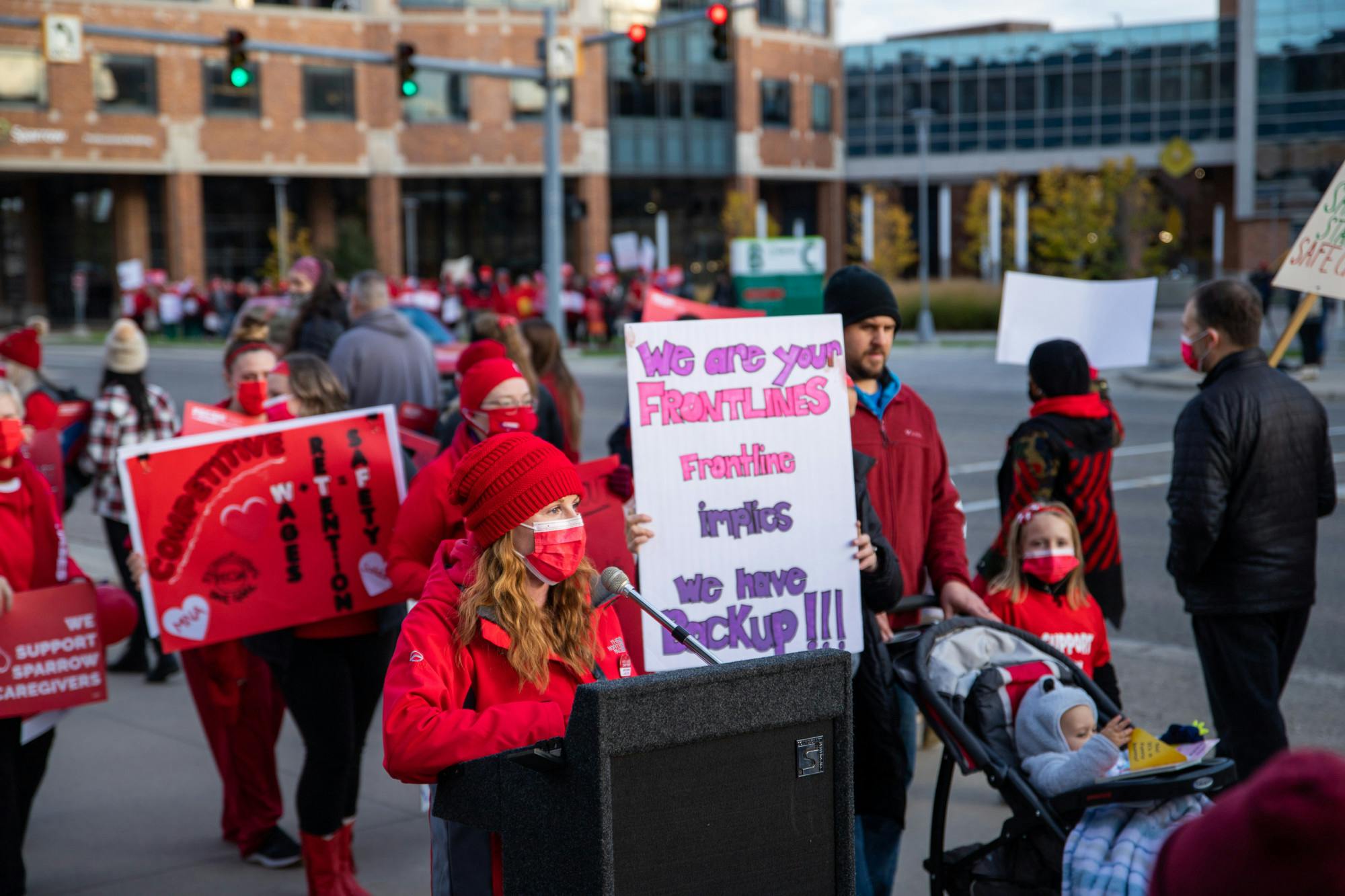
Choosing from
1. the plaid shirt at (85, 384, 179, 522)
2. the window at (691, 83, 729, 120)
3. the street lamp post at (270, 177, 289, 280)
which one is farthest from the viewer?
the window at (691, 83, 729, 120)

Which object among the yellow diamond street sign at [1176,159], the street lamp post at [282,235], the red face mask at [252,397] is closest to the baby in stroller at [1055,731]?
the red face mask at [252,397]

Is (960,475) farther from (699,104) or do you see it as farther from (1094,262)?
(699,104)

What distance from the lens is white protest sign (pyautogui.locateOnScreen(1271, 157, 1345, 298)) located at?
526 centimetres

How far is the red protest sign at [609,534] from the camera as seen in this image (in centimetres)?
431

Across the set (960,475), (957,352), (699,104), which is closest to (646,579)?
(960,475)

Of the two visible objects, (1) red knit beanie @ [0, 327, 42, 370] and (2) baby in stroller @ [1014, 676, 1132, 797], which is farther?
(1) red knit beanie @ [0, 327, 42, 370]

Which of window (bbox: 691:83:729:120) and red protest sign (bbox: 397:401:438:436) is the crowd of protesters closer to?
red protest sign (bbox: 397:401:438:436)

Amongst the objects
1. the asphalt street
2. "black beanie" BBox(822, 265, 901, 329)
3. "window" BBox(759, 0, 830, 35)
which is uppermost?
"window" BBox(759, 0, 830, 35)

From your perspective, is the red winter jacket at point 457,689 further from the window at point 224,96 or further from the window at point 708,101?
the window at point 708,101

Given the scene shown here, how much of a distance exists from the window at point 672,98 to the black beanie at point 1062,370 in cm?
5546

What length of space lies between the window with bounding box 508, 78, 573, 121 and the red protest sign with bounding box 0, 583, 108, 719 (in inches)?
2080

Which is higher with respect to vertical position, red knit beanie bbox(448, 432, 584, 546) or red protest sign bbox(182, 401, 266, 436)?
red knit beanie bbox(448, 432, 584, 546)

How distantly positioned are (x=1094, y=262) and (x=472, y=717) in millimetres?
42748

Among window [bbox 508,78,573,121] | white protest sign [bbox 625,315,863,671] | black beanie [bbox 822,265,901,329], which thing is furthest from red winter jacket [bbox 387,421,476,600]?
window [bbox 508,78,573,121]
